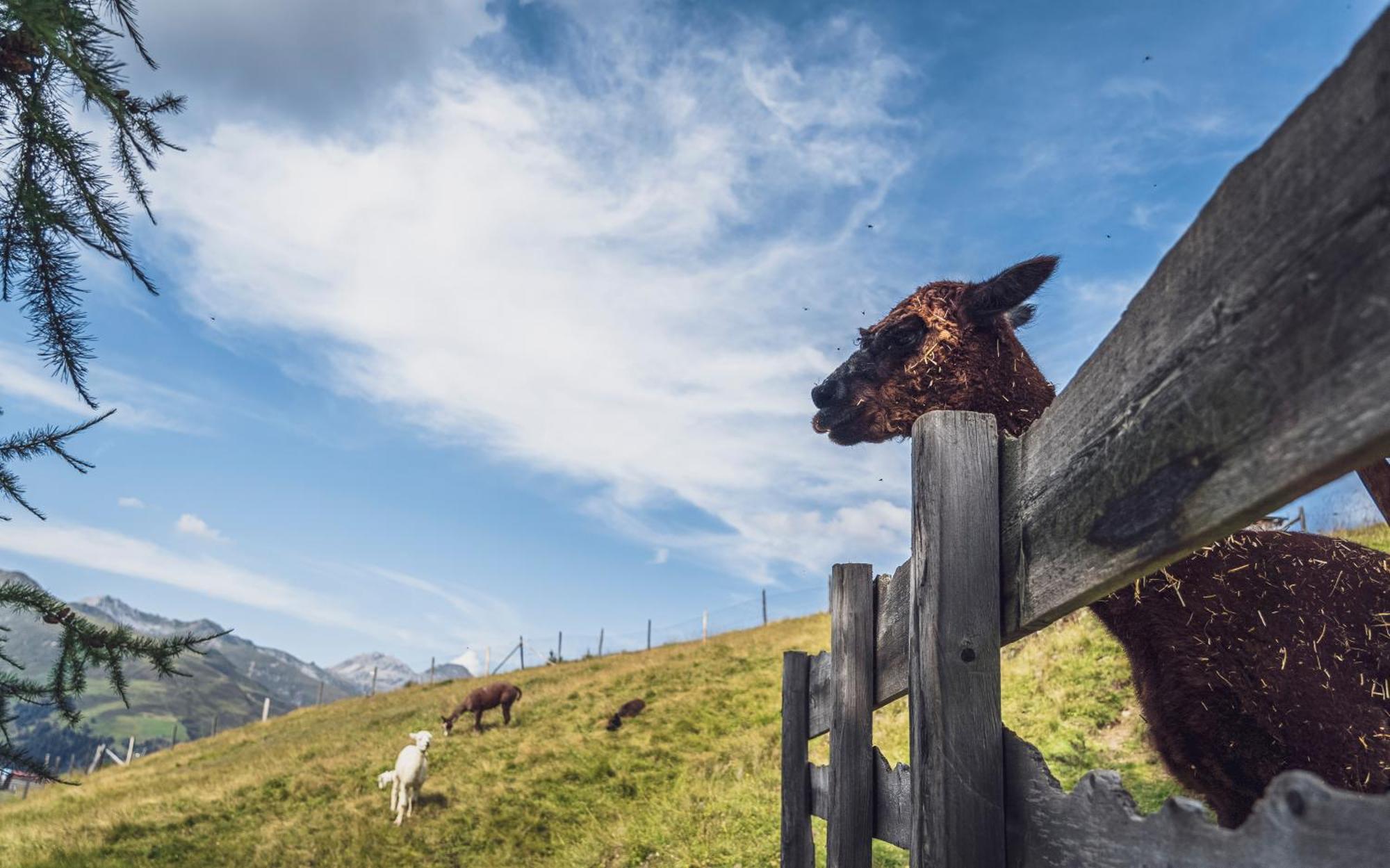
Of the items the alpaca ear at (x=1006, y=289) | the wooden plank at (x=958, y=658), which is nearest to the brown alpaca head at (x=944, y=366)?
the alpaca ear at (x=1006, y=289)

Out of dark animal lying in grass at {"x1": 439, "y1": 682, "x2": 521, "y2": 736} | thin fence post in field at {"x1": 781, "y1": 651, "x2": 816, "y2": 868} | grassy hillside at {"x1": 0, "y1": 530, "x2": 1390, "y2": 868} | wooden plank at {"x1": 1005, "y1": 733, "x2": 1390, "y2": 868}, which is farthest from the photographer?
dark animal lying in grass at {"x1": 439, "y1": 682, "x2": 521, "y2": 736}

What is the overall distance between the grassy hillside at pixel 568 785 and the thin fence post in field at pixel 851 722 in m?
5.39

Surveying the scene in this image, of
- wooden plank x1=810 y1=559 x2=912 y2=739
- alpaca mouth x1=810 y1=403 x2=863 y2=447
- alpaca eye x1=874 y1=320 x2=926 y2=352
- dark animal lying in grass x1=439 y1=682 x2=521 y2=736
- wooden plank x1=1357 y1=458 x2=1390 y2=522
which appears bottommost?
dark animal lying in grass x1=439 y1=682 x2=521 y2=736

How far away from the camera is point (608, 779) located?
14.8 m

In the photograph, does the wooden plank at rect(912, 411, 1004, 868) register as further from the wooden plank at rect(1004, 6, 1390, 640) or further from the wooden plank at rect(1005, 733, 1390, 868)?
the wooden plank at rect(1004, 6, 1390, 640)

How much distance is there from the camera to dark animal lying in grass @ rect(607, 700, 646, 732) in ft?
61.1

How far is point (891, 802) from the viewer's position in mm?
2971

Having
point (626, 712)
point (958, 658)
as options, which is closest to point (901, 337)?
point (958, 658)

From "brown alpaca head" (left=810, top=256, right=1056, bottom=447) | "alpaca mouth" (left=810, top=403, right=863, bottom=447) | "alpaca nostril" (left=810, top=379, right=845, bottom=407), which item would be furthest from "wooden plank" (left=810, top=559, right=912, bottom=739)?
"alpaca nostril" (left=810, top=379, right=845, bottom=407)

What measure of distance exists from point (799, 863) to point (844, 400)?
8.30ft

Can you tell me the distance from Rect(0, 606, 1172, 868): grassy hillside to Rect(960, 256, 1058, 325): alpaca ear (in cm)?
546

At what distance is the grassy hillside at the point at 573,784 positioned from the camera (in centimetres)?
1002

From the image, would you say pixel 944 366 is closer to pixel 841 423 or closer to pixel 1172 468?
pixel 841 423

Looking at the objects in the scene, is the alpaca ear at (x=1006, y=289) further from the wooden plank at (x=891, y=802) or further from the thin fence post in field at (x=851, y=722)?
the wooden plank at (x=891, y=802)
